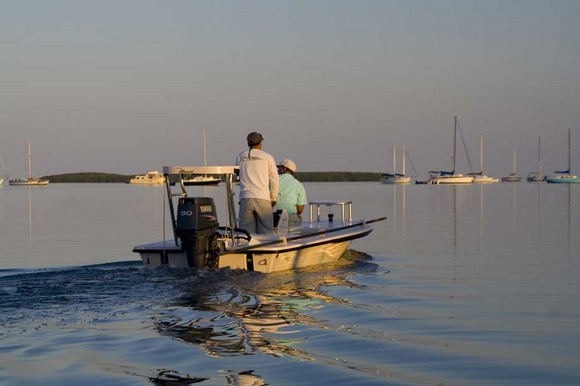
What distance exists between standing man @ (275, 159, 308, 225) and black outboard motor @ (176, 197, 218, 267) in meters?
3.38

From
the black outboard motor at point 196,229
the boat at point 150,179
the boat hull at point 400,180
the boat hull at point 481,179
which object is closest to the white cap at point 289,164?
the black outboard motor at point 196,229

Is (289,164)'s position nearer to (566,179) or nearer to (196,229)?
(196,229)

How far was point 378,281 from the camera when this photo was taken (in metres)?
15.0

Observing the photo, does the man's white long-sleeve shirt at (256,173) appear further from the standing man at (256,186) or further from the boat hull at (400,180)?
the boat hull at (400,180)

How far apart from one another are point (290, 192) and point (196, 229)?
12.5 feet

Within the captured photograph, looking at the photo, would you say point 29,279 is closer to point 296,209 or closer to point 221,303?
point 221,303

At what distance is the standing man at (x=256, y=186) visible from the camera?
1424 centimetres

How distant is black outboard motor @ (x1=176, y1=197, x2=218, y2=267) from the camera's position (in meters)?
12.9

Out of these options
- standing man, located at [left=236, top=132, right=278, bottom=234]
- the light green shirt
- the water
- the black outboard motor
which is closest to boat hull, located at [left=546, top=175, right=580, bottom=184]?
the water

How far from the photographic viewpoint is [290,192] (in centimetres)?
1639

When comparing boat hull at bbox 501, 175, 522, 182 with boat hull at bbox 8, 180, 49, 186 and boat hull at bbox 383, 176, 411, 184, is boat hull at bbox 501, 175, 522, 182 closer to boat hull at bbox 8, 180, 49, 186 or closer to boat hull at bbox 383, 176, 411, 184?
boat hull at bbox 383, 176, 411, 184

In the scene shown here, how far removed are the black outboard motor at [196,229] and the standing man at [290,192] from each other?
3377mm

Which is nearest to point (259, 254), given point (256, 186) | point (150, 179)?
point (256, 186)

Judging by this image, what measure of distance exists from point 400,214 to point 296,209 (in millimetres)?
22628
